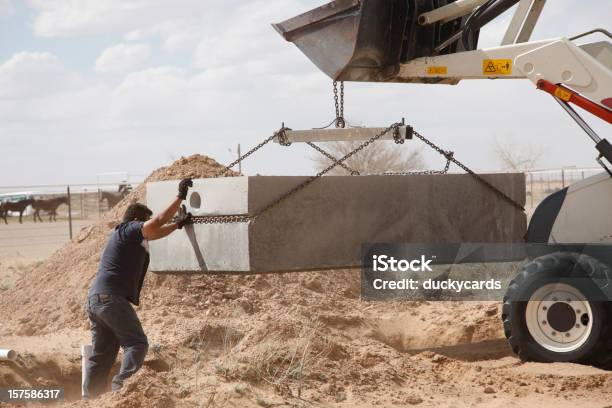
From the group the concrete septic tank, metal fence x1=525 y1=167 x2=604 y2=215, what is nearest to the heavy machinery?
the concrete septic tank

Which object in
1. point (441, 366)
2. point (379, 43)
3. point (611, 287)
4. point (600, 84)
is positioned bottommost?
point (441, 366)

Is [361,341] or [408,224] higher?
[408,224]

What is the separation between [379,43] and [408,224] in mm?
1790

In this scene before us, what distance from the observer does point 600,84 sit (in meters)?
7.55

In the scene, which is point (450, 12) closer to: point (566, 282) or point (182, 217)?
point (566, 282)

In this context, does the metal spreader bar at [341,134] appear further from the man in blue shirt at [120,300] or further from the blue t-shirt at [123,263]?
the blue t-shirt at [123,263]

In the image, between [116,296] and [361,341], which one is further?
[361,341]

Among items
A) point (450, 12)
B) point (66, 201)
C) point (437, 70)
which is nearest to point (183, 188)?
point (437, 70)

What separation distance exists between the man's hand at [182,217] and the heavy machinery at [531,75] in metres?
1.90

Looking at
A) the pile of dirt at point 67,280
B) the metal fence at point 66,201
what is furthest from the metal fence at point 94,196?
the pile of dirt at point 67,280

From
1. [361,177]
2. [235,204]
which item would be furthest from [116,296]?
[361,177]

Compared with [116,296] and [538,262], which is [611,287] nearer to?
[538,262]

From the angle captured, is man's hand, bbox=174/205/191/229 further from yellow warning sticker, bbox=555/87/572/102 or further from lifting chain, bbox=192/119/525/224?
Result: yellow warning sticker, bbox=555/87/572/102

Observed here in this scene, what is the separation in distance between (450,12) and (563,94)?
137 centimetres
